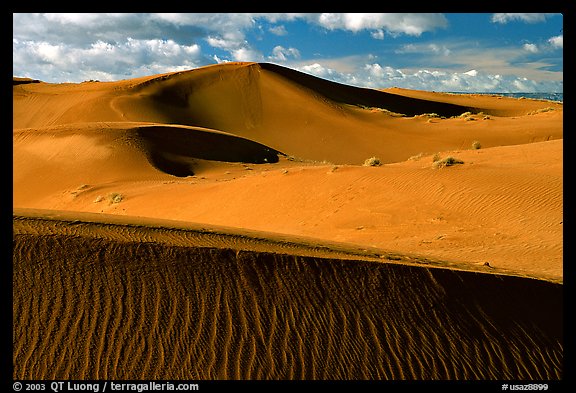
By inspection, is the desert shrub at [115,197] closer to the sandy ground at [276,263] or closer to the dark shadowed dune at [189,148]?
the sandy ground at [276,263]

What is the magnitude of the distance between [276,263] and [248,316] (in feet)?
3.04

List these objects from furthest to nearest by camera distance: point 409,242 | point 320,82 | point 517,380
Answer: point 320,82 < point 409,242 < point 517,380

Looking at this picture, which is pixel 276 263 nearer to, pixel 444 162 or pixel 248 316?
pixel 248 316

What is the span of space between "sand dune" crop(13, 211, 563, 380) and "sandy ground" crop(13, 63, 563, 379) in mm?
17

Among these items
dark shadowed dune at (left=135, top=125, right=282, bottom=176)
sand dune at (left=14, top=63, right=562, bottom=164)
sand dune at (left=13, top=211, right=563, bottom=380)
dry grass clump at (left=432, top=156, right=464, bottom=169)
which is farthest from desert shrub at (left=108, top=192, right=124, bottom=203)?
sand dune at (left=14, top=63, right=562, bottom=164)

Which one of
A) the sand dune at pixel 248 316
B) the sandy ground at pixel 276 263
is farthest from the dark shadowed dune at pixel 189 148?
the sand dune at pixel 248 316

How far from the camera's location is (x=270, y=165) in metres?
30.8

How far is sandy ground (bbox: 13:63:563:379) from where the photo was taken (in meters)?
5.41

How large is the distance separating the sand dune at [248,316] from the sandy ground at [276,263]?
0.05ft

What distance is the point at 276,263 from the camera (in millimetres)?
6582

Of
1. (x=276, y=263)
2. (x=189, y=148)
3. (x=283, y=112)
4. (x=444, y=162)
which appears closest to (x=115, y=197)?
(x=189, y=148)
